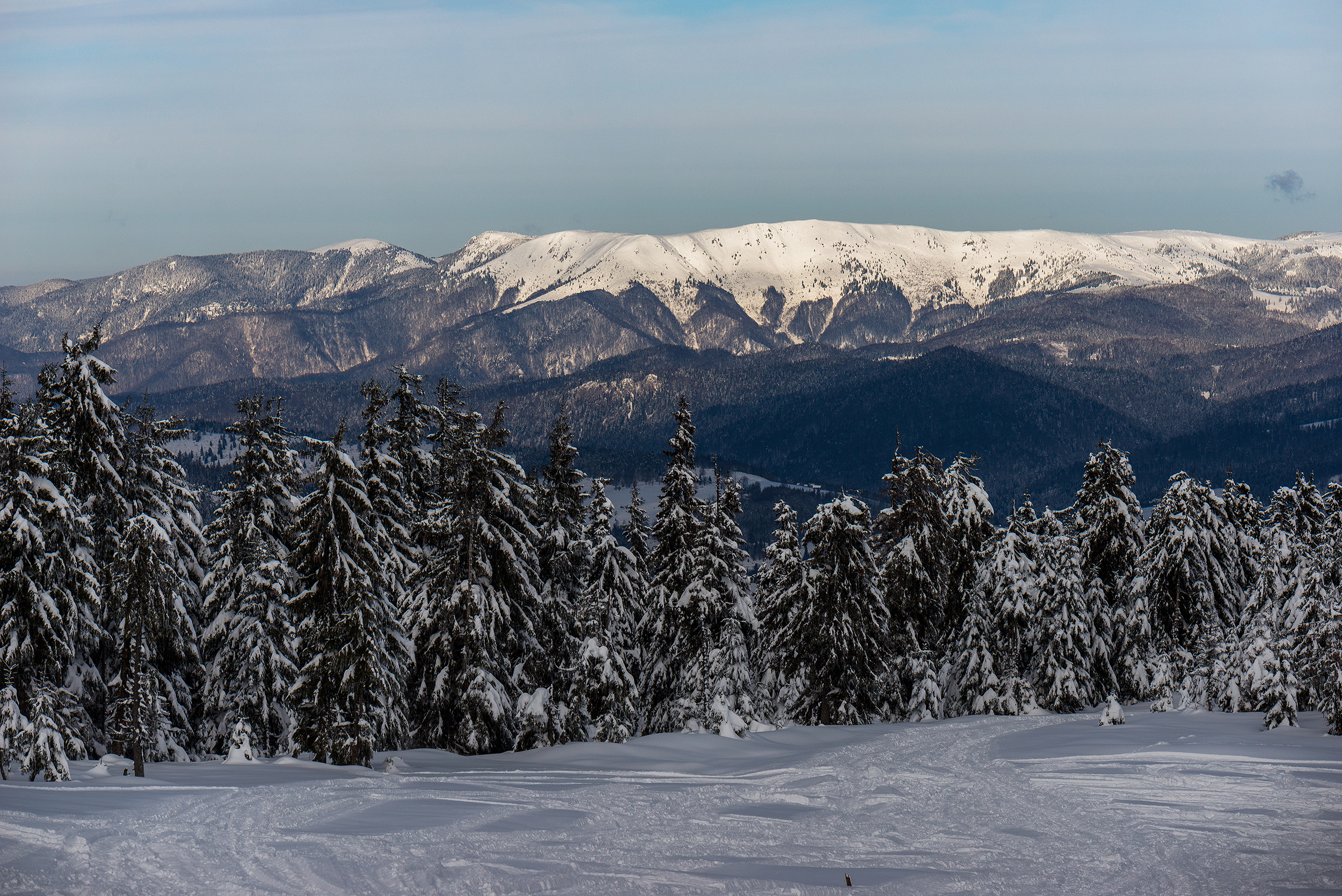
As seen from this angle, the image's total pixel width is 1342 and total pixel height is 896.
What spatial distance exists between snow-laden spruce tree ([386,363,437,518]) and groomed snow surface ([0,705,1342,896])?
671 inches

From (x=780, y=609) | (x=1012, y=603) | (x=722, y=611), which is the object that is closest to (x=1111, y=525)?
(x=1012, y=603)

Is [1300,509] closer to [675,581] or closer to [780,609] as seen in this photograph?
[780,609]

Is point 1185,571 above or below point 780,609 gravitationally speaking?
above

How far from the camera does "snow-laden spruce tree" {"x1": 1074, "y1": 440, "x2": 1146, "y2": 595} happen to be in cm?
4662

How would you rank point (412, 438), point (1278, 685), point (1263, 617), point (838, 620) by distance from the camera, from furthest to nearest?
point (412, 438) → point (838, 620) → point (1263, 617) → point (1278, 685)

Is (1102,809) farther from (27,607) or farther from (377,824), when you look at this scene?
(27,607)

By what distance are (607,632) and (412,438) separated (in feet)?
43.7

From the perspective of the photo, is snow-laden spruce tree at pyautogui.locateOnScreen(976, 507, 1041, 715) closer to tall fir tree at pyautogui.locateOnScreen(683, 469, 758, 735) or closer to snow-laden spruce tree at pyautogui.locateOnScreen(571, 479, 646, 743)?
tall fir tree at pyautogui.locateOnScreen(683, 469, 758, 735)

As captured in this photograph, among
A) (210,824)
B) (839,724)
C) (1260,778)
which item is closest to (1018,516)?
(839,724)

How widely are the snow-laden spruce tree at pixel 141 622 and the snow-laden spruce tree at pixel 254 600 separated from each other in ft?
6.72

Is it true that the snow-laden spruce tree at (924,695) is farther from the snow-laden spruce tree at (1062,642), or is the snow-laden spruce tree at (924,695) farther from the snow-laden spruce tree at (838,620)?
the snow-laden spruce tree at (1062,642)

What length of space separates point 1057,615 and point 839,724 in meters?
9.58

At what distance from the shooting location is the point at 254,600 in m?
34.3

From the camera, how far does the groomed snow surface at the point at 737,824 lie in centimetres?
1572
